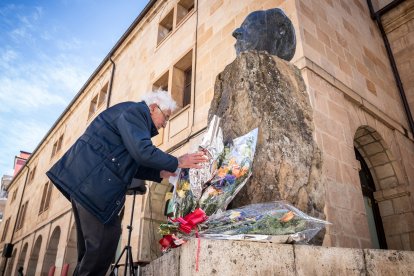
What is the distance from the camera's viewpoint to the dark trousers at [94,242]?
1.98 meters

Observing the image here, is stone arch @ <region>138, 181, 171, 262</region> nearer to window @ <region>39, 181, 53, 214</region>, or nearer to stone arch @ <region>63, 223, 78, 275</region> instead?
stone arch @ <region>63, 223, 78, 275</region>

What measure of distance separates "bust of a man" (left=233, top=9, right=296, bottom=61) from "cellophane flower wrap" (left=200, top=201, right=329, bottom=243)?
7.79 ft

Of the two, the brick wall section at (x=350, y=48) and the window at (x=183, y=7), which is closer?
the brick wall section at (x=350, y=48)

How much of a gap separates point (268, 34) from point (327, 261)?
9.25 ft

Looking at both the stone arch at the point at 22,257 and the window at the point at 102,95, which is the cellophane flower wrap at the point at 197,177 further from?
the stone arch at the point at 22,257

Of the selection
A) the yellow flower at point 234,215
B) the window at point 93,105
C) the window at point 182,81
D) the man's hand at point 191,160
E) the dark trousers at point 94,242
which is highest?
the window at point 93,105

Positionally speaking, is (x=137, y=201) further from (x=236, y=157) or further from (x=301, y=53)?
(x=236, y=157)

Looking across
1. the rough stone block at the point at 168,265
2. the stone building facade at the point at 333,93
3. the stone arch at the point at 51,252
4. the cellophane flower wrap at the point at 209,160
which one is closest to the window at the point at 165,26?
the stone building facade at the point at 333,93

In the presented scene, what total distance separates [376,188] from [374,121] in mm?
1286

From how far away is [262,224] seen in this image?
1846 millimetres

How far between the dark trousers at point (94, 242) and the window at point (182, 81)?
18.3ft

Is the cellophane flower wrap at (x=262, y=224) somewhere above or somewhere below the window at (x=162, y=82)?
below

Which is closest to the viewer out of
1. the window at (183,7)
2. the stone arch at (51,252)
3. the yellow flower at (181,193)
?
the yellow flower at (181,193)

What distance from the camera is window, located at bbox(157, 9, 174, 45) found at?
9.48 metres
